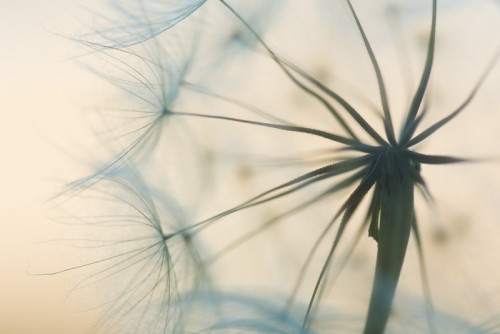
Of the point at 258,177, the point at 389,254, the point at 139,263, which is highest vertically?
the point at 258,177

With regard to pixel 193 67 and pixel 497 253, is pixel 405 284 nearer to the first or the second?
pixel 497 253

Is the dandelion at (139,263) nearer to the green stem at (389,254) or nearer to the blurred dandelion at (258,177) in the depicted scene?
the blurred dandelion at (258,177)

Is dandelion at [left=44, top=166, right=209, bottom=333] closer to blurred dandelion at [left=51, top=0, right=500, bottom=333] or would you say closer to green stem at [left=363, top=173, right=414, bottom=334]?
blurred dandelion at [left=51, top=0, right=500, bottom=333]

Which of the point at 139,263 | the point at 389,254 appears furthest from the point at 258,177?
the point at 389,254

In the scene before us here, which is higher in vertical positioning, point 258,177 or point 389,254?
point 258,177

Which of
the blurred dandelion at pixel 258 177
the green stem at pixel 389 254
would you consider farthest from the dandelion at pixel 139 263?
the green stem at pixel 389 254

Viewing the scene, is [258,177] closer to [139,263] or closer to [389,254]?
[139,263]

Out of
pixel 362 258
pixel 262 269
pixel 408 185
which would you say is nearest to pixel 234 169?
pixel 262 269

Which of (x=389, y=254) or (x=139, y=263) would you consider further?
(x=139, y=263)

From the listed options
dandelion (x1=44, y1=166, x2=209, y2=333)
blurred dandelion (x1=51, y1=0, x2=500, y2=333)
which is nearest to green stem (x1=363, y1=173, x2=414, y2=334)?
blurred dandelion (x1=51, y1=0, x2=500, y2=333)

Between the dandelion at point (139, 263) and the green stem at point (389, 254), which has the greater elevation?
the dandelion at point (139, 263)
